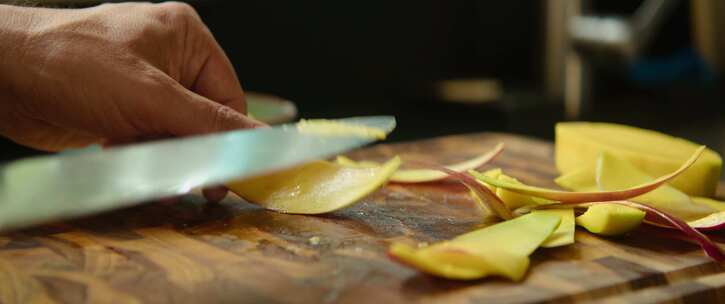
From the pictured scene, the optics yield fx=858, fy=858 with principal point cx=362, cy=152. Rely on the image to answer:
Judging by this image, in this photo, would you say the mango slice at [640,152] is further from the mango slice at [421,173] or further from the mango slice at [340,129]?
the mango slice at [340,129]

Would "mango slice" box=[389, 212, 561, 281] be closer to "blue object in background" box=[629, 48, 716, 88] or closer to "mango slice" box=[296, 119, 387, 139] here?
"mango slice" box=[296, 119, 387, 139]

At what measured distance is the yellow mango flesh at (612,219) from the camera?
3.29 feet

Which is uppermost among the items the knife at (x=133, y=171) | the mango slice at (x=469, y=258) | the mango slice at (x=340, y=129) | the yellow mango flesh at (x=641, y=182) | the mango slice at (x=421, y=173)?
the knife at (x=133, y=171)

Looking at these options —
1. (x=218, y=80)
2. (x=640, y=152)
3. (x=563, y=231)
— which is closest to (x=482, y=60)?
(x=640, y=152)

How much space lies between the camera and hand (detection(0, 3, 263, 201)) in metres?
1.09

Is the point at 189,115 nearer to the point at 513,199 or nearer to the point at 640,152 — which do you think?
the point at 513,199

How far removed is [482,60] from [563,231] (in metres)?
2.25

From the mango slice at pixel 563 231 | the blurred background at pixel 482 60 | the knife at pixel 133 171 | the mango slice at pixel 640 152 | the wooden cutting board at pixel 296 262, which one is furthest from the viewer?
the blurred background at pixel 482 60

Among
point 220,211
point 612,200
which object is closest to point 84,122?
point 220,211

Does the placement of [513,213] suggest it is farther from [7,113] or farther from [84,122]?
[7,113]

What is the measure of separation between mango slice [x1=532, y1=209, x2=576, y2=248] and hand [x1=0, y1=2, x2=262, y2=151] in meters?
0.41

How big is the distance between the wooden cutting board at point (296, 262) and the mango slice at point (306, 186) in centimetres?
2

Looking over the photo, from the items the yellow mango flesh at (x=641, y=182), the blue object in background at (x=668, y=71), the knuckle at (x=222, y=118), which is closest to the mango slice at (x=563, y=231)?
the yellow mango flesh at (x=641, y=182)

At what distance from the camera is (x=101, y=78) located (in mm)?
1090
